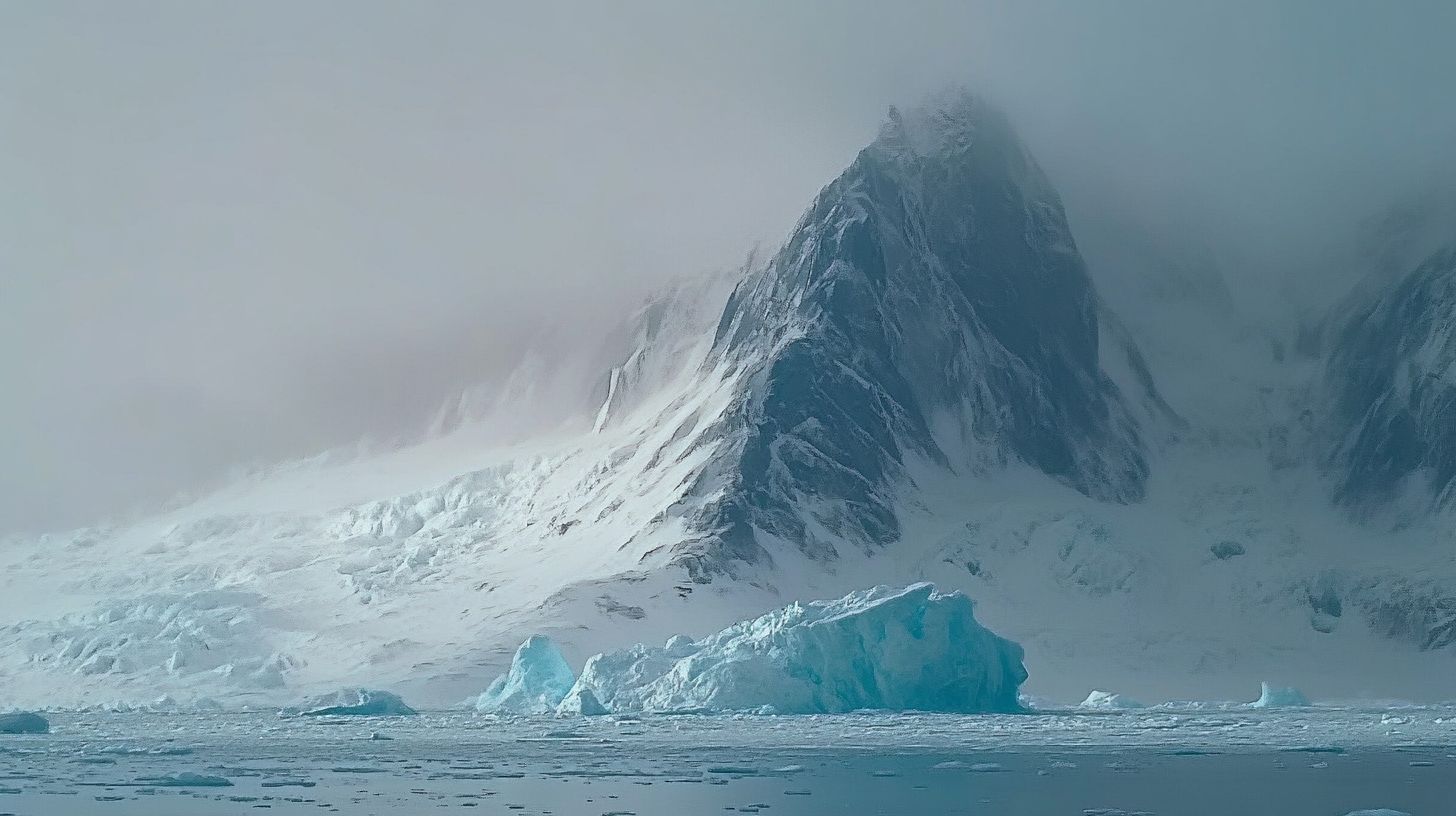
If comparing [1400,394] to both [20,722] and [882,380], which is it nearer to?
[882,380]

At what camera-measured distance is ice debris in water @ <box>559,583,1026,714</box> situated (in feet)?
306

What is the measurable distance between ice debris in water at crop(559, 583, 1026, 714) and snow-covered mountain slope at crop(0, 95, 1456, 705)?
37.3 m

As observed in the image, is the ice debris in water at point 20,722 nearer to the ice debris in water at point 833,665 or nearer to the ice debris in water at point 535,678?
the ice debris in water at point 833,665

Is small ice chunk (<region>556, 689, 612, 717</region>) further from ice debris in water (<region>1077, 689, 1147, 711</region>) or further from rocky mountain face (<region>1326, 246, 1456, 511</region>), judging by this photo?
rocky mountain face (<region>1326, 246, 1456, 511</region>)

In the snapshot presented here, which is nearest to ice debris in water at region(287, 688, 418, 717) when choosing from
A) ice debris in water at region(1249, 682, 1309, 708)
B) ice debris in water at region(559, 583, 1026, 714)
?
ice debris in water at region(559, 583, 1026, 714)

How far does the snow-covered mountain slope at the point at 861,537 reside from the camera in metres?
144

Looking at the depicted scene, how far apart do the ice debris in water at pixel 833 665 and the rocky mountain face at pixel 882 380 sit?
57764 millimetres

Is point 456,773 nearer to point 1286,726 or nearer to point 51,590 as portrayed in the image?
point 1286,726

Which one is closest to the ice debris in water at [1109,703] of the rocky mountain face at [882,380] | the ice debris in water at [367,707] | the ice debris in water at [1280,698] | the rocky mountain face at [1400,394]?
the ice debris in water at [1280,698]

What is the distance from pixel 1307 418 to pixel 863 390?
179 ft

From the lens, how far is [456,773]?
58438 millimetres

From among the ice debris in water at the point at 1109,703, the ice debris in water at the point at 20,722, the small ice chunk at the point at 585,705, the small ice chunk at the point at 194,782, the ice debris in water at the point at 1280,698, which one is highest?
the ice debris in water at the point at 20,722

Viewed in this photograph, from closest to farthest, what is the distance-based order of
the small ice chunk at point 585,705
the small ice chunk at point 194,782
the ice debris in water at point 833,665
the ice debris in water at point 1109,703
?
the small ice chunk at point 194,782 → the small ice chunk at point 585,705 → the ice debris in water at point 833,665 → the ice debris in water at point 1109,703

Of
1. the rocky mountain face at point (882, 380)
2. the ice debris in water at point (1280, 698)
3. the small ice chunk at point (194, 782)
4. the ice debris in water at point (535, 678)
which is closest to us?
the small ice chunk at point (194, 782)
